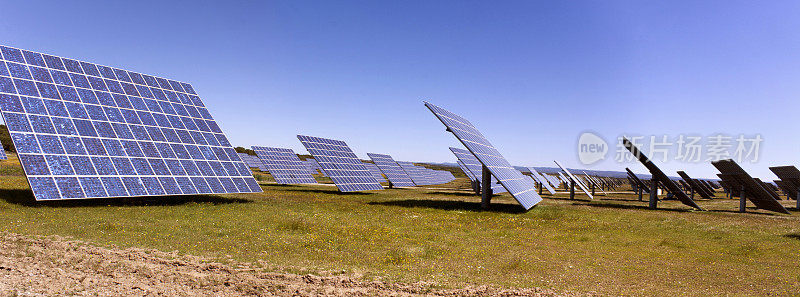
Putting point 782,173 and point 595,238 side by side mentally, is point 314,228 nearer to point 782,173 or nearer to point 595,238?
point 595,238

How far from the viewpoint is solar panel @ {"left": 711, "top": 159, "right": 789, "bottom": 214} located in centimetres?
2869

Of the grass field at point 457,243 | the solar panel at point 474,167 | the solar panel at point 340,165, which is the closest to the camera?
the grass field at point 457,243

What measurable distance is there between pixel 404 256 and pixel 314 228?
541 centimetres

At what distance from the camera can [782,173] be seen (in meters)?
38.2

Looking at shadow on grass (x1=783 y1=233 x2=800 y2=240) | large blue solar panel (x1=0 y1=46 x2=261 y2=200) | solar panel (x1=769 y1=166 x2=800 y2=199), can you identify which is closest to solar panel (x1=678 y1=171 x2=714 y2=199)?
solar panel (x1=769 y1=166 x2=800 y2=199)

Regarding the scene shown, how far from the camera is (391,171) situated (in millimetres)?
53344

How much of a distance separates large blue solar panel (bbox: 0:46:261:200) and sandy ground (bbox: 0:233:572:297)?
8452 mm

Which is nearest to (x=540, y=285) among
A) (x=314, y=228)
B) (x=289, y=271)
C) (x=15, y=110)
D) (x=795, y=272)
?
(x=289, y=271)

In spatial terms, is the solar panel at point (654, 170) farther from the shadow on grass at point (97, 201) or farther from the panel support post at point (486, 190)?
the shadow on grass at point (97, 201)

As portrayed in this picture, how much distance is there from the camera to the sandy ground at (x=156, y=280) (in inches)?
317

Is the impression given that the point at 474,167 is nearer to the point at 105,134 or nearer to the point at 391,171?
the point at 391,171

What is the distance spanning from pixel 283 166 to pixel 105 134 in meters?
27.8

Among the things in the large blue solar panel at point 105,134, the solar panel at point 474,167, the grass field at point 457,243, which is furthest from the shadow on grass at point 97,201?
the solar panel at point 474,167

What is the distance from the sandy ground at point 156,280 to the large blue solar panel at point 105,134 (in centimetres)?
845
